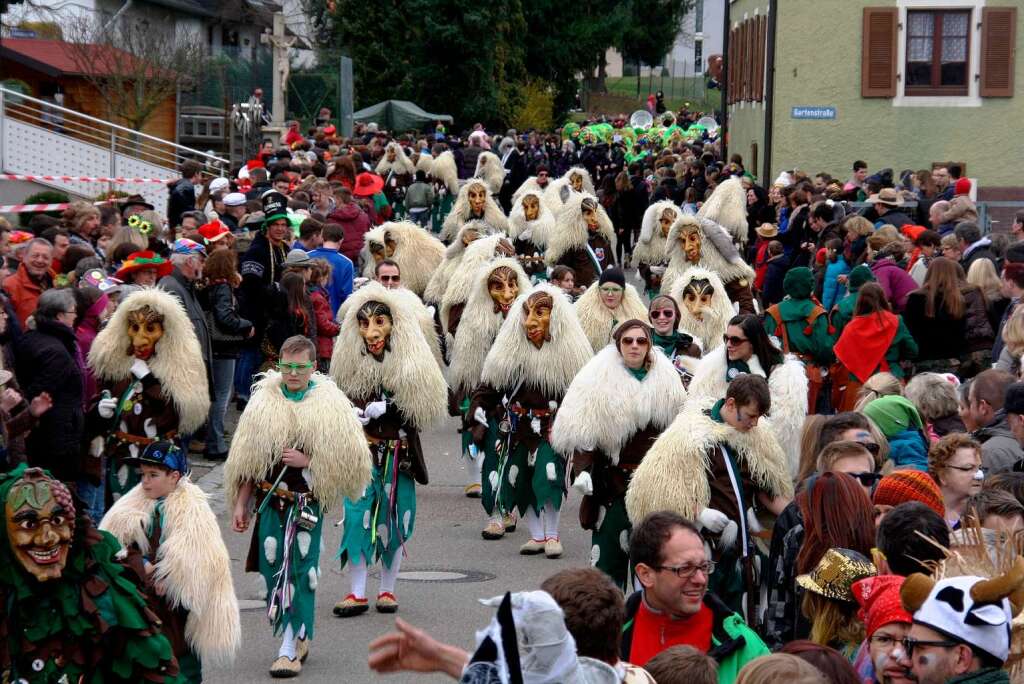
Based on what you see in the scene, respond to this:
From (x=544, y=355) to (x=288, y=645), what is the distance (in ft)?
10.4

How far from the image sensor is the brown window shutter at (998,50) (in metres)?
27.5

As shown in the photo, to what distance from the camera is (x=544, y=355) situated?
36.4 ft

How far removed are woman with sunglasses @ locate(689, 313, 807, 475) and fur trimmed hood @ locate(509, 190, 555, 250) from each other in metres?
8.59

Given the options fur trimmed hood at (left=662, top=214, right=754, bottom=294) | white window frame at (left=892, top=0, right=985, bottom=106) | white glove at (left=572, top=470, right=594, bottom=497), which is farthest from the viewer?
white window frame at (left=892, top=0, right=985, bottom=106)

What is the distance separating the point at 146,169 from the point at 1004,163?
16110mm

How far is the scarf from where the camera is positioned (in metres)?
12.1

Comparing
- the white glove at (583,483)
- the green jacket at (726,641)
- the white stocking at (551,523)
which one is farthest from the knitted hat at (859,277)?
the green jacket at (726,641)

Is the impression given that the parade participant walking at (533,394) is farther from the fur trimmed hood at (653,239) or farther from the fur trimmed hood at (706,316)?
the fur trimmed hood at (653,239)

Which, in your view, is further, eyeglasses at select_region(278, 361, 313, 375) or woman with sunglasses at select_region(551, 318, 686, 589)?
woman with sunglasses at select_region(551, 318, 686, 589)

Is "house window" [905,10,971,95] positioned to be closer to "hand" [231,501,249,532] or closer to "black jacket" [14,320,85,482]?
"black jacket" [14,320,85,482]

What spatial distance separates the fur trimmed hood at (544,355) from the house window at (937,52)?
61.4ft

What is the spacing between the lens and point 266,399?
29.3ft

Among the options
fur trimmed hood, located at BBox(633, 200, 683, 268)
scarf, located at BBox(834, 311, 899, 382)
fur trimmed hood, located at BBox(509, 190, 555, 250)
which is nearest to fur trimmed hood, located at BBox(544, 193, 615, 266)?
fur trimmed hood, located at BBox(509, 190, 555, 250)

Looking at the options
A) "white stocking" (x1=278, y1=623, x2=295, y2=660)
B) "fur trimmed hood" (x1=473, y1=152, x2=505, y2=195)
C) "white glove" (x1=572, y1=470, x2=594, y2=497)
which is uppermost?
"fur trimmed hood" (x1=473, y1=152, x2=505, y2=195)
